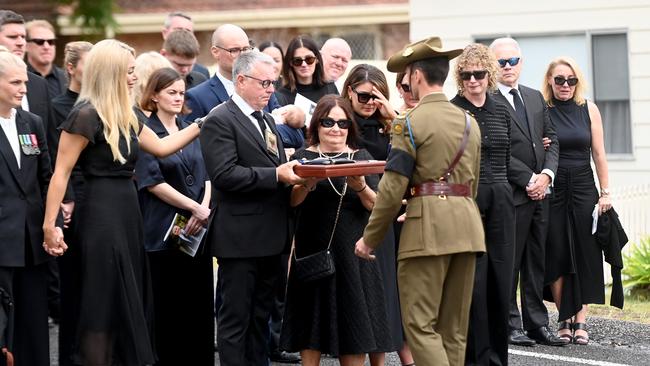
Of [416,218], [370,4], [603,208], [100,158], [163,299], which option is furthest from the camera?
[370,4]

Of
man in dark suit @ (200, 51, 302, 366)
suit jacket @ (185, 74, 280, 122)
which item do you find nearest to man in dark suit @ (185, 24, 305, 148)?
suit jacket @ (185, 74, 280, 122)

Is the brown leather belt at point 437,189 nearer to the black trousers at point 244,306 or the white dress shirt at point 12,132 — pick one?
the black trousers at point 244,306

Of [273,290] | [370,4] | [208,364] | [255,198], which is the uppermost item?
[370,4]

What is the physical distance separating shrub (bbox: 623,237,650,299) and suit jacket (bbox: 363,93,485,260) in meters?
6.57

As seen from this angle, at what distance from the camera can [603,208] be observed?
10953mm

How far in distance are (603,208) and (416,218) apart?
376cm

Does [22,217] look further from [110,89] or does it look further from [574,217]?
[574,217]

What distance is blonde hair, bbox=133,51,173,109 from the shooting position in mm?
9172

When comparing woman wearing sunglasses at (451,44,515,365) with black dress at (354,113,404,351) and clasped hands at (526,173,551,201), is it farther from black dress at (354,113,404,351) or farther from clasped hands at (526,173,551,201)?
clasped hands at (526,173,551,201)

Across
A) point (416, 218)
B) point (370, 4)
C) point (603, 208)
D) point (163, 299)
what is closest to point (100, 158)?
point (163, 299)

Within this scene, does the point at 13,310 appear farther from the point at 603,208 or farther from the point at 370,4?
the point at 370,4

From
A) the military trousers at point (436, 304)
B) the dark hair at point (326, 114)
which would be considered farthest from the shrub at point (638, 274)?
the military trousers at point (436, 304)

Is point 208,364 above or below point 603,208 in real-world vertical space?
below

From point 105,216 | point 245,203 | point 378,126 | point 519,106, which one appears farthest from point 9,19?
point 519,106
